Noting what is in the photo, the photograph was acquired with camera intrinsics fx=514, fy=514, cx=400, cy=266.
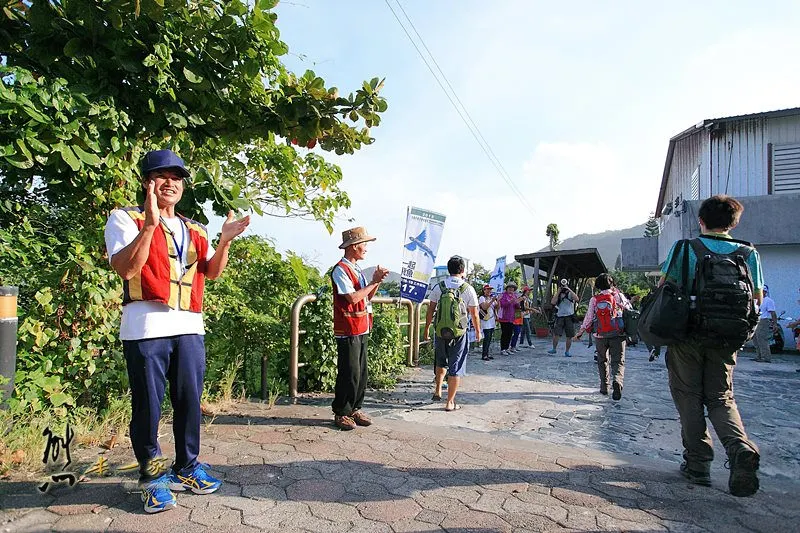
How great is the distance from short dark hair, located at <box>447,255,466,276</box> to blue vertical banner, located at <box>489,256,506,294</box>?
26.1ft

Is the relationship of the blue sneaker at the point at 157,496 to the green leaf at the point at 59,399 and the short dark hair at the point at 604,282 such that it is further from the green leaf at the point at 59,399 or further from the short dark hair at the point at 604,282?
the short dark hair at the point at 604,282

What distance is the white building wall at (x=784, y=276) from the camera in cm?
1343

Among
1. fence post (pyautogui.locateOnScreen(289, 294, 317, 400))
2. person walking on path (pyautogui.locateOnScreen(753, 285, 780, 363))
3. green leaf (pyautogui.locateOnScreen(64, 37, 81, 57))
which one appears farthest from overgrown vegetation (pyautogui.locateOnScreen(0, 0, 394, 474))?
person walking on path (pyautogui.locateOnScreen(753, 285, 780, 363))

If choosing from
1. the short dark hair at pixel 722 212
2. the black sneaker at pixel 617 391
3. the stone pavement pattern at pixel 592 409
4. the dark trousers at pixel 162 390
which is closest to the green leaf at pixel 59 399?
the dark trousers at pixel 162 390

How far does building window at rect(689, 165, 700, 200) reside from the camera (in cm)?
1622

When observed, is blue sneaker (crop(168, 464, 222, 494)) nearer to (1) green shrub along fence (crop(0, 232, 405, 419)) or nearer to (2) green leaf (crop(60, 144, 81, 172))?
(1) green shrub along fence (crop(0, 232, 405, 419))

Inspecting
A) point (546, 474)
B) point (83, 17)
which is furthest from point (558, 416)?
point (83, 17)

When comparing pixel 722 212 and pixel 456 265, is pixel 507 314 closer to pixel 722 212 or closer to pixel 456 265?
pixel 456 265

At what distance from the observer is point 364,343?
482 centimetres

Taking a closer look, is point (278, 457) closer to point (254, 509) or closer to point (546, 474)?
point (254, 509)

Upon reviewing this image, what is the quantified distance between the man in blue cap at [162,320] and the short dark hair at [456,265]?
3.39 m

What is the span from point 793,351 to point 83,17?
626 inches

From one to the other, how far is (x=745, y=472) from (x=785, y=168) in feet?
47.7

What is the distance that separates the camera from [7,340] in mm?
3342
